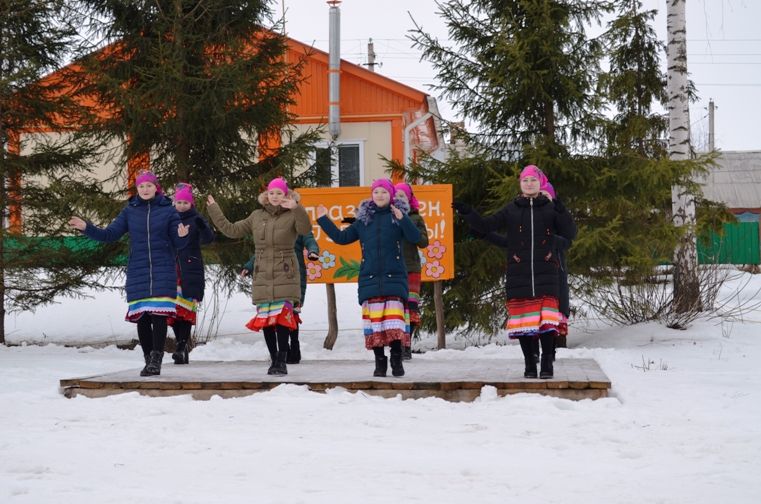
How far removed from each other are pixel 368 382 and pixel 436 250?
446 centimetres

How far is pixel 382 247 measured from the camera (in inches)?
323

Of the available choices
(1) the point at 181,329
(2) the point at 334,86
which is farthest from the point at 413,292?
(2) the point at 334,86

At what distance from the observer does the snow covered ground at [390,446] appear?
467cm

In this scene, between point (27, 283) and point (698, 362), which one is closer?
point (698, 362)

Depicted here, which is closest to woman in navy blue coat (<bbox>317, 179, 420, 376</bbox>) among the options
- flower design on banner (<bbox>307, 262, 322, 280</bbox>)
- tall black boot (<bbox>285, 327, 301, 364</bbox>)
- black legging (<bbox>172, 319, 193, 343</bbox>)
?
tall black boot (<bbox>285, 327, 301, 364</bbox>)

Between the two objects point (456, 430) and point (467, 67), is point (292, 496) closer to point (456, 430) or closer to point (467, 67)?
point (456, 430)

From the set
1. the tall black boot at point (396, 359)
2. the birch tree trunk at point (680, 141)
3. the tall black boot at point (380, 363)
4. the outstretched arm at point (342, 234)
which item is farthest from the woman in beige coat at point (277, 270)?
the birch tree trunk at point (680, 141)

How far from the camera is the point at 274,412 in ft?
22.7

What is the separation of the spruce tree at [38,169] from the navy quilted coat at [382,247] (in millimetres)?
5134

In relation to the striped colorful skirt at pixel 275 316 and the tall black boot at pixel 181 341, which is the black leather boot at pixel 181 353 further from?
the striped colorful skirt at pixel 275 316

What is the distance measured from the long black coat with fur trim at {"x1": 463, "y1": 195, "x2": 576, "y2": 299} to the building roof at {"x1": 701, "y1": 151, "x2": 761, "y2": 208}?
28700 millimetres

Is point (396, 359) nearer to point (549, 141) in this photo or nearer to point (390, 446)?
point (390, 446)

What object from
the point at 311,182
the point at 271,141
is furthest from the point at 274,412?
the point at 271,141

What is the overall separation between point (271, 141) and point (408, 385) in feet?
24.4
